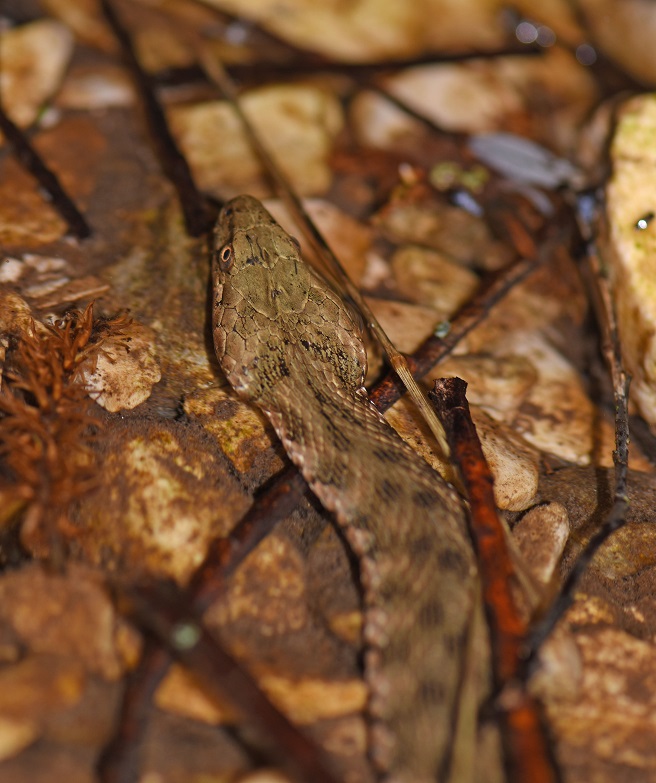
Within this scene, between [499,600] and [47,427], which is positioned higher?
[499,600]

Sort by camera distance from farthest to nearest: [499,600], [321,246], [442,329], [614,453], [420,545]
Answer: [321,246] → [442,329] → [614,453] → [420,545] → [499,600]

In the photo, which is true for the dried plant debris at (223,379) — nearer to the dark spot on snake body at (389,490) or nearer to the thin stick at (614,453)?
the thin stick at (614,453)

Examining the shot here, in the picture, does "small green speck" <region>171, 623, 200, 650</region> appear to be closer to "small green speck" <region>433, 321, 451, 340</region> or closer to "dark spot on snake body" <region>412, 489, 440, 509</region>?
"dark spot on snake body" <region>412, 489, 440, 509</region>

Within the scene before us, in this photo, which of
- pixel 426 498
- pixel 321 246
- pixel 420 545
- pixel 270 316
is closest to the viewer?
pixel 420 545

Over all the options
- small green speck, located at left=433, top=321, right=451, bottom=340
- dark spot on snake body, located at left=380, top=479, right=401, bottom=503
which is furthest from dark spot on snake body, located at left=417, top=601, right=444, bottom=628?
small green speck, located at left=433, top=321, right=451, bottom=340

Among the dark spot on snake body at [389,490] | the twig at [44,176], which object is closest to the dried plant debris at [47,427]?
the twig at [44,176]

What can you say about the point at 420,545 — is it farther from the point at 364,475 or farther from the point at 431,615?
the point at 364,475

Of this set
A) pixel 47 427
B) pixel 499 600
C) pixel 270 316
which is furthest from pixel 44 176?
pixel 499 600

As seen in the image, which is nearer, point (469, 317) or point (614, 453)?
point (614, 453)
